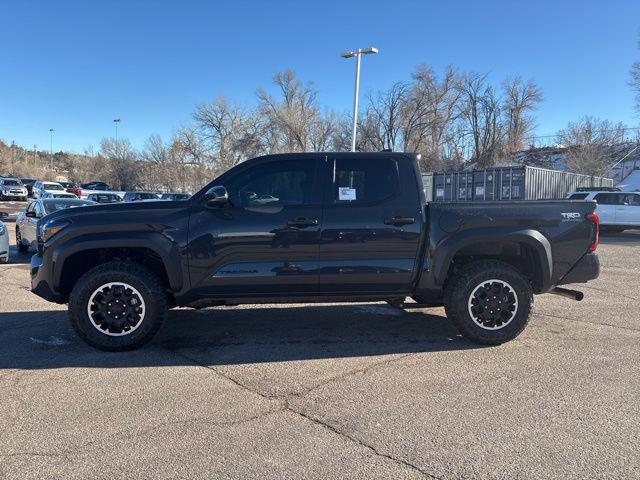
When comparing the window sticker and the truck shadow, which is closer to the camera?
the truck shadow

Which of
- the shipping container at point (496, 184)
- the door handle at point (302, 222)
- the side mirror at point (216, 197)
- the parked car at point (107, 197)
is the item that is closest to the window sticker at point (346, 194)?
the door handle at point (302, 222)

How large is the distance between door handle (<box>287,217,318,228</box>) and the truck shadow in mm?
1261

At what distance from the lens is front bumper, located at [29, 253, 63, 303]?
5.00 m

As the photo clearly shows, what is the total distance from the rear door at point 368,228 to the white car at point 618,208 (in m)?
17.8

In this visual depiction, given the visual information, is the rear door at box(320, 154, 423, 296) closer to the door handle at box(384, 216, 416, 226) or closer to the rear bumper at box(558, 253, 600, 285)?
the door handle at box(384, 216, 416, 226)

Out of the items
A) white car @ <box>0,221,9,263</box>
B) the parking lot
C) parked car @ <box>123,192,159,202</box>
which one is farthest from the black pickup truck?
parked car @ <box>123,192,159,202</box>

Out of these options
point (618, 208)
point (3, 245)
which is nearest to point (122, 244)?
point (3, 245)

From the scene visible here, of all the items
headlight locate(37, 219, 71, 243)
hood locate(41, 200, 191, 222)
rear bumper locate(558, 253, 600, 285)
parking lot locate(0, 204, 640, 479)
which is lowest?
parking lot locate(0, 204, 640, 479)

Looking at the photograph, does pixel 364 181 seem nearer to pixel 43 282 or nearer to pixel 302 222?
pixel 302 222

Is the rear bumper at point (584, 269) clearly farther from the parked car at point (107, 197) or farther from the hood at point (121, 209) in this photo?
the parked car at point (107, 197)

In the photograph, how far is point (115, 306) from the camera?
4.95 meters

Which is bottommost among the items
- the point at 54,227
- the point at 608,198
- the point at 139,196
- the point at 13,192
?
the point at 54,227

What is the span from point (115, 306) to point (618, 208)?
67.7 ft

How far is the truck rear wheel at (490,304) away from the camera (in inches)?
204
